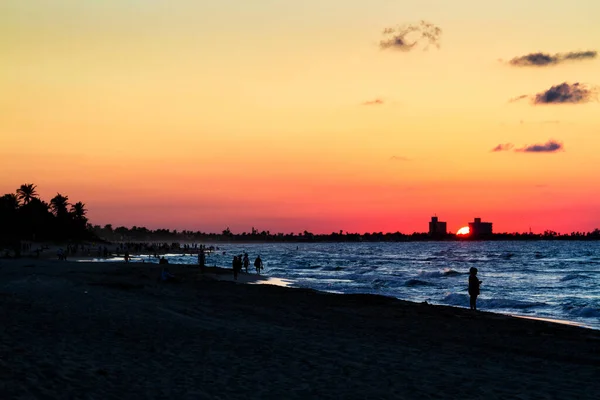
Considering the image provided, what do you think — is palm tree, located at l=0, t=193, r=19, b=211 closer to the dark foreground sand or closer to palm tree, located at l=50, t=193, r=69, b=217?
palm tree, located at l=50, t=193, r=69, b=217

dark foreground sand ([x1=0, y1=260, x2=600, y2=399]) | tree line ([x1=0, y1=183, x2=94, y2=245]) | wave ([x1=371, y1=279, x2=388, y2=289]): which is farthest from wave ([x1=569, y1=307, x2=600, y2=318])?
tree line ([x1=0, y1=183, x2=94, y2=245])

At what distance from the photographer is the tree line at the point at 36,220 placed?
117375mm

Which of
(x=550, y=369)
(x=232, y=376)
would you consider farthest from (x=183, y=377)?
(x=550, y=369)

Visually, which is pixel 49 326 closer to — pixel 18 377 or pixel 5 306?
pixel 5 306

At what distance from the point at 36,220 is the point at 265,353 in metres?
126

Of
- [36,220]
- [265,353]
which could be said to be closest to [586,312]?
[265,353]

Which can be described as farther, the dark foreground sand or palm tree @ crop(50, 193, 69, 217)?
palm tree @ crop(50, 193, 69, 217)

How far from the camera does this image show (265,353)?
42.1ft

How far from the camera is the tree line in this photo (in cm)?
11738

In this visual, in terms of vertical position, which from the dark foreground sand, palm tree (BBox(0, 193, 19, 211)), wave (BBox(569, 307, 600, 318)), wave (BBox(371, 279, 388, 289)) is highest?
palm tree (BBox(0, 193, 19, 211))

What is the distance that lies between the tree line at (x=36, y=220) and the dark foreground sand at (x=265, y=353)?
10054 cm

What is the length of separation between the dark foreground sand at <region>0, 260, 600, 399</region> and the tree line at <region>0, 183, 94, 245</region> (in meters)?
101

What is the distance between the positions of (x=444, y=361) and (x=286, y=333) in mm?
4775

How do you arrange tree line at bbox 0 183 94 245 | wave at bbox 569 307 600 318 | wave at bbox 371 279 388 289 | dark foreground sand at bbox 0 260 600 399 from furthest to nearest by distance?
tree line at bbox 0 183 94 245 → wave at bbox 371 279 388 289 → wave at bbox 569 307 600 318 → dark foreground sand at bbox 0 260 600 399
